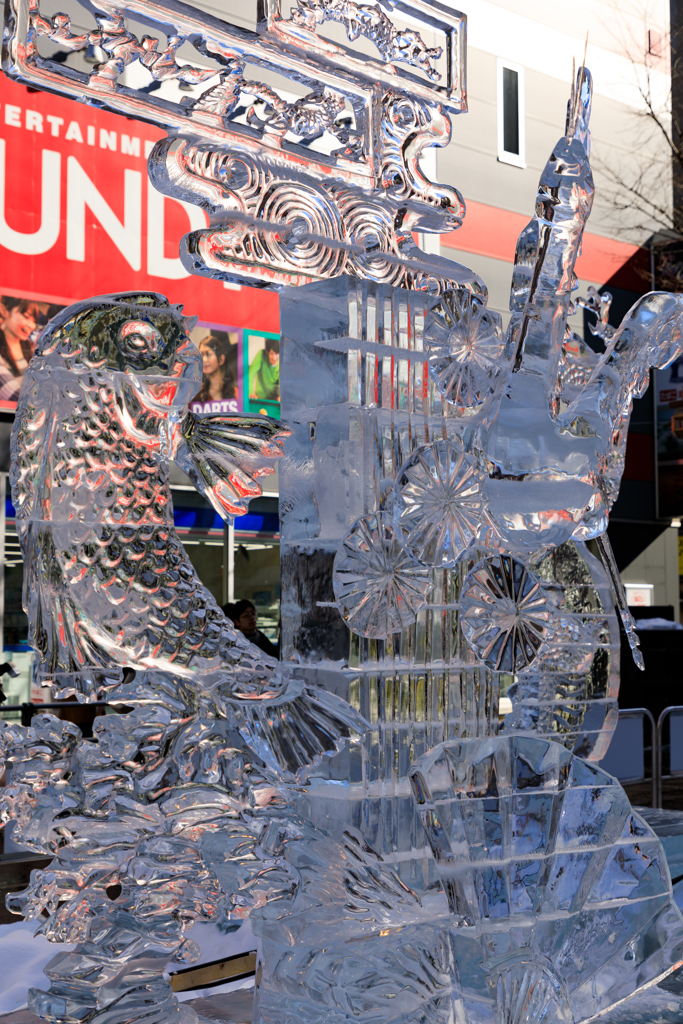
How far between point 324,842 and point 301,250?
62 centimetres

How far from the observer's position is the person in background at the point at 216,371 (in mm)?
5070

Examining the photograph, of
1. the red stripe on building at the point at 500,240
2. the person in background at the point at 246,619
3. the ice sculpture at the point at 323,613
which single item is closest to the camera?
the ice sculpture at the point at 323,613

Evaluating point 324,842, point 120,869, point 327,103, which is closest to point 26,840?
point 120,869

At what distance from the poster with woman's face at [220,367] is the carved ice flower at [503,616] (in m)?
4.07

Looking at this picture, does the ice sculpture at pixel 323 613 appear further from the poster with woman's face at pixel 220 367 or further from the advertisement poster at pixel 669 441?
the advertisement poster at pixel 669 441

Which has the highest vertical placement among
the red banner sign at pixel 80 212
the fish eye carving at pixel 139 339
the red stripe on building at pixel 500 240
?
the red stripe on building at pixel 500 240

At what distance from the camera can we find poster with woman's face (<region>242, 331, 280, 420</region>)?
523 centimetres

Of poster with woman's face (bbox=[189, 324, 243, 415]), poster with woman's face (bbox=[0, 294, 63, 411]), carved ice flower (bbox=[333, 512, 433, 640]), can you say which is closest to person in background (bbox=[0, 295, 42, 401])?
poster with woman's face (bbox=[0, 294, 63, 411])

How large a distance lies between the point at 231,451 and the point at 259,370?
170 inches

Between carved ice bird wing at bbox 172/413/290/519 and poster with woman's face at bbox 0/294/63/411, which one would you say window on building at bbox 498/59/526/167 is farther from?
carved ice bird wing at bbox 172/413/290/519

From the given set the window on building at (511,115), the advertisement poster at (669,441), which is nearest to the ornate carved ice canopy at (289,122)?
the window on building at (511,115)

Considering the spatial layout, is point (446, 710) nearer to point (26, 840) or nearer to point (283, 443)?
point (283, 443)

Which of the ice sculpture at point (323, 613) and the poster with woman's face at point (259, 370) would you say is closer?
Result: the ice sculpture at point (323, 613)

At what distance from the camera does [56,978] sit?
3.07 ft
